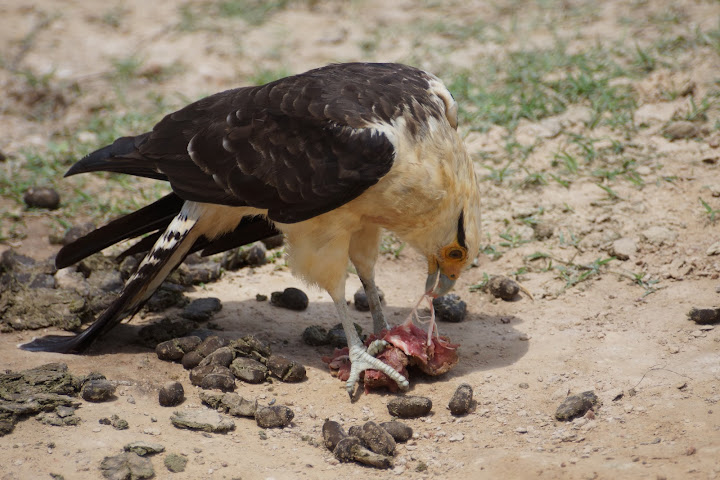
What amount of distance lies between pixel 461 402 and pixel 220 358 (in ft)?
4.62

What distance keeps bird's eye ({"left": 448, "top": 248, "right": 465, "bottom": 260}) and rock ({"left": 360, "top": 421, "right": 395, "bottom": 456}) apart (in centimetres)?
113

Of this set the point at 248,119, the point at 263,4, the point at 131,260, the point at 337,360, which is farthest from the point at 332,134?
the point at 263,4

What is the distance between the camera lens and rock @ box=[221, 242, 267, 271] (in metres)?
5.82

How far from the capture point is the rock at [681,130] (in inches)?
242

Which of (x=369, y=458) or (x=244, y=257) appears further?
(x=244, y=257)

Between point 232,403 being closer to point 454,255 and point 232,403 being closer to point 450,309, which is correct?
point 454,255

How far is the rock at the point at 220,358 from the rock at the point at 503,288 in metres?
1.89

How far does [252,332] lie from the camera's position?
5012mm

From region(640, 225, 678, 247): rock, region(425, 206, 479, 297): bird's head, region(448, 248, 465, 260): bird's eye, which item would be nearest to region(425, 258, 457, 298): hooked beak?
region(425, 206, 479, 297): bird's head

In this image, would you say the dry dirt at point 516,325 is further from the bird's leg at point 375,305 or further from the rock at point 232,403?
the bird's leg at point 375,305

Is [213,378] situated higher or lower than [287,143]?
lower

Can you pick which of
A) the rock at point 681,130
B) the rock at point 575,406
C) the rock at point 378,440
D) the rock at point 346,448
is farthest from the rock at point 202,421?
the rock at point 681,130

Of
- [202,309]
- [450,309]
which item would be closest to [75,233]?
[202,309]

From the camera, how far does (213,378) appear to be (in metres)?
4.22
